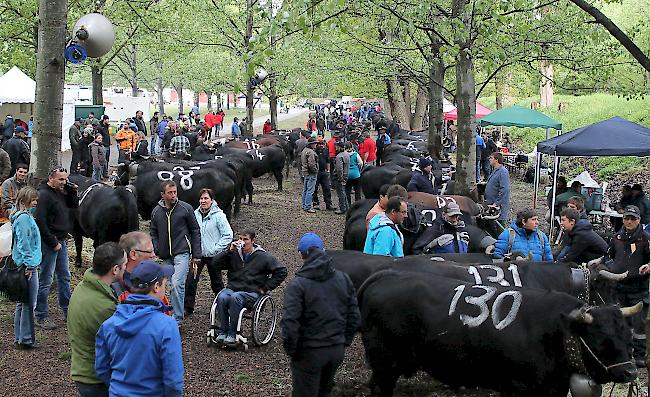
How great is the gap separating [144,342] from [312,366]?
1803mm

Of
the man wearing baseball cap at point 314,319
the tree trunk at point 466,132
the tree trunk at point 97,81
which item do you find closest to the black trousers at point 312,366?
the man wearing baseball cap at point 314,319

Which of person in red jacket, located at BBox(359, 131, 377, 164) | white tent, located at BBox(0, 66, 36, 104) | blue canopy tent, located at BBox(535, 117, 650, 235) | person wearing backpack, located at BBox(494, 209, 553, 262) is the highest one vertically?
white tent, located at BBox(0, 66, 36, 104)

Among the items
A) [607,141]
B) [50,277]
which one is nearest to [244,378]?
[50,277]

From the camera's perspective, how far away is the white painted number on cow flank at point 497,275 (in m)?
7.56

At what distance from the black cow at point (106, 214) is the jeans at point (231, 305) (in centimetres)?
353

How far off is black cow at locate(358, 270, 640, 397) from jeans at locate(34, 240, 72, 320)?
14.2 ft

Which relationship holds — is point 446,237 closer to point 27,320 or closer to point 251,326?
point 251,326

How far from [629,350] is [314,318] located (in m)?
2.46

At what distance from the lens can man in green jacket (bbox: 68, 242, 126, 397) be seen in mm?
4941

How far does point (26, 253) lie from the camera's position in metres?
8.19

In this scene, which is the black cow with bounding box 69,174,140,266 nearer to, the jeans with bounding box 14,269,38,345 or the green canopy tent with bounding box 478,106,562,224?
the jeans with bounding box 14,269,38,345

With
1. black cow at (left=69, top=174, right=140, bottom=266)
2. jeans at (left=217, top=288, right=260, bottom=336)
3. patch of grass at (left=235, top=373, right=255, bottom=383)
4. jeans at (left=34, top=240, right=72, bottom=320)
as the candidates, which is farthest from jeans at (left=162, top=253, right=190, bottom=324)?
black cow at (left=69, top=174, right=140, bottom=266)

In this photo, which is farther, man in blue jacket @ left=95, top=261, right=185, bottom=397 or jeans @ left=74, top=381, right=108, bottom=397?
jeans @ left=74, top=381, right=108, bottom=397

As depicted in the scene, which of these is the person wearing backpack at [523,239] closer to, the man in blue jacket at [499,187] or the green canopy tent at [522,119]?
the man in blue jacket at [499,187]
